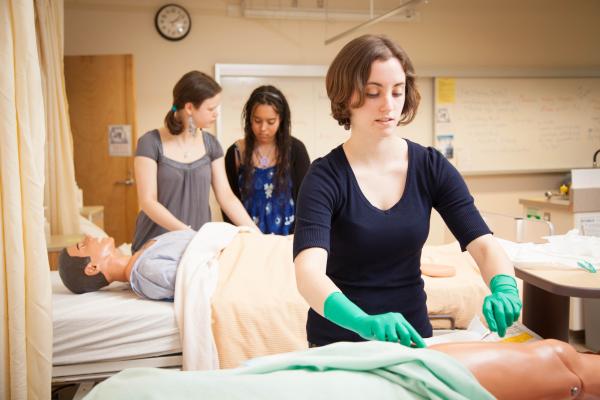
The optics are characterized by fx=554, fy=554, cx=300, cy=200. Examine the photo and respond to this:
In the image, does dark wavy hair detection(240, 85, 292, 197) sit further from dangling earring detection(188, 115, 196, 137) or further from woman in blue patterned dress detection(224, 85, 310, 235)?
dangling earring detection(188, 115, 196, 137)

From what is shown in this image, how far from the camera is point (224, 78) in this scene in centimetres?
448

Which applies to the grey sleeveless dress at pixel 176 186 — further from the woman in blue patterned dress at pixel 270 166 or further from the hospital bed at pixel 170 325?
the hospital bed at pixel 170 325

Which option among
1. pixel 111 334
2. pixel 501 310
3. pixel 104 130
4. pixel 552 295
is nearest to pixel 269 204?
pixel 111 334

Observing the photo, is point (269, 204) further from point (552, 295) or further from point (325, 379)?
point (325, 379)

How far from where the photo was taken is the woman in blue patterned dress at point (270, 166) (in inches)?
106

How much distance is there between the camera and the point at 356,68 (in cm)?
109

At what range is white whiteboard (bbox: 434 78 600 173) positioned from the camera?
484 cm

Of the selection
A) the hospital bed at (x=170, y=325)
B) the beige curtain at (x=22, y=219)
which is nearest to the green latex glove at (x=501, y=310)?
the hospital bed at (x=170, y=325)

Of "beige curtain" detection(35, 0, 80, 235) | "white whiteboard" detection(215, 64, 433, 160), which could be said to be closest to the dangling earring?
"beige curtain" detection(35, 0, 80, 235)

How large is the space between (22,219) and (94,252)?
0.65 metres

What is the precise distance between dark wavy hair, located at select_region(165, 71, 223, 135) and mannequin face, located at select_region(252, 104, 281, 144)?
0.29 metres

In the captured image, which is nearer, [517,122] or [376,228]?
[376,228]

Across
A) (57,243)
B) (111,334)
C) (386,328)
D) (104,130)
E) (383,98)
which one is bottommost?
(111,334)

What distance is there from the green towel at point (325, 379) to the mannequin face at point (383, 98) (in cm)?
43
